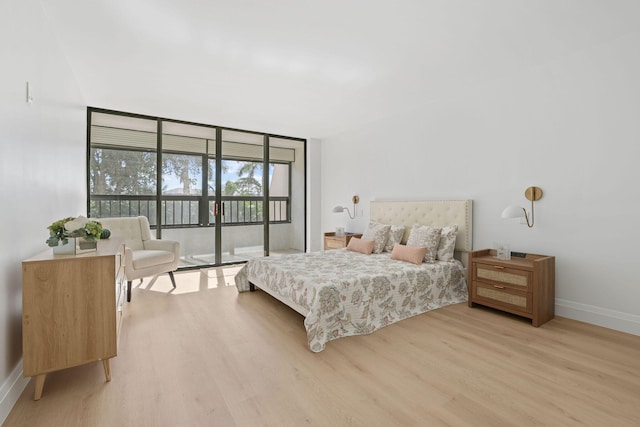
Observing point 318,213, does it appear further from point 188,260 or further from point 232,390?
point 232,390

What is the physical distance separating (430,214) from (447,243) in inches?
22.0

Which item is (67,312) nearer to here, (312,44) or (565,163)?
(312,44)

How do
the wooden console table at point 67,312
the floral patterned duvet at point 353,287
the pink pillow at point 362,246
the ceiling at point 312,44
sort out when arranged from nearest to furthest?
the wooden console table at point 67,312 < the ceiling at point 312,44 < the floral patterned duvet at point 353,287 < the pink pillow at point 362,246

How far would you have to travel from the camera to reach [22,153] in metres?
1.93

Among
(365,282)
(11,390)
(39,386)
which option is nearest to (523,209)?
(365,282)

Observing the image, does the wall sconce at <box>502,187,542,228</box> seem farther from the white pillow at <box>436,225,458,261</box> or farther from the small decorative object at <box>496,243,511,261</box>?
the white pillow at <box>436,225,458,261</box>

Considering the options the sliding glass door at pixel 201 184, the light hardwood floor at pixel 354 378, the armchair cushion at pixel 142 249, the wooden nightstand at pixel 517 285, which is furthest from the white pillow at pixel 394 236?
the armchair cushion at pixel 142 249

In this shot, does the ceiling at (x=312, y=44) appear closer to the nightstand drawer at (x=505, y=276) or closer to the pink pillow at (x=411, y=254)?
the pink pillow at (x=411, y=254)

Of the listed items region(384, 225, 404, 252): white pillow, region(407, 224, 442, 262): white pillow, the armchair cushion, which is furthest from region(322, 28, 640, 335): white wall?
the armchair cushion

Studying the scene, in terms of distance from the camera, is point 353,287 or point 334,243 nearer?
point 353,287

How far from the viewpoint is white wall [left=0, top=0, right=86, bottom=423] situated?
169cm

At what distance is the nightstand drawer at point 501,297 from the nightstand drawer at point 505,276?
0.04 m

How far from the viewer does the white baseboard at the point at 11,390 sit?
1624 millimetres

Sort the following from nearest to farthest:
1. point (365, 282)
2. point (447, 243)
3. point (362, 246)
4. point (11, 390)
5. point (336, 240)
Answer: point (11, 390) < point (365, 282) < point (447, 243) < point (362, 246) < point (336, 240)
